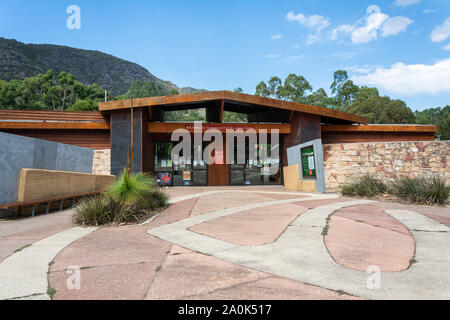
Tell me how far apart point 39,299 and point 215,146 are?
17944 mm

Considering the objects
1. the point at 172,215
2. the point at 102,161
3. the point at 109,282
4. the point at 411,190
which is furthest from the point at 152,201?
the point at 102,161

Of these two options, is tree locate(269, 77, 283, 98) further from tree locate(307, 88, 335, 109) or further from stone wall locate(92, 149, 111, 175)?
stone wall locate(92, 149, 111, 175)

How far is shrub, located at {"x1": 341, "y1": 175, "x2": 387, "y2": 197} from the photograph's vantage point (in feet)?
37.0

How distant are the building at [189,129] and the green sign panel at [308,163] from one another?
1123 mm

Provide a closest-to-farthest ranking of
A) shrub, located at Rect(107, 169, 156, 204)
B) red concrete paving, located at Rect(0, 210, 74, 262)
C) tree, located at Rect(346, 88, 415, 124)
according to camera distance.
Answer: red concrete paving, located at Rect(0, 210, 74, 262) < shrub, located at Rect(107, 169, 156, 204) < tree, located at Rect(346, 88, 415, 124)

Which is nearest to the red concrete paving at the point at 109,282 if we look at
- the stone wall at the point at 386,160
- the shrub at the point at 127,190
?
the shrub at the point at 127,190

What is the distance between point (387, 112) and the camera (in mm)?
48344

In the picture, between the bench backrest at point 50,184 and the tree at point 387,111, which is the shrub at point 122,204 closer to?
the bench backrest at point 50,184

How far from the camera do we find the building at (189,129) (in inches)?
696

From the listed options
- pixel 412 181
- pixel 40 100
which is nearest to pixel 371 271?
pixel 412 181

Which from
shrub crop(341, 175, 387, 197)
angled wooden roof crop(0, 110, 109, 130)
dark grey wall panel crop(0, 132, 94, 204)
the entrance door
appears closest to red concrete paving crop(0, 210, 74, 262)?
dark grey wall panel crop(0, 132, 94, 204)

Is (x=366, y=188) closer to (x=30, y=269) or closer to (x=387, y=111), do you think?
(x=30, y=269)

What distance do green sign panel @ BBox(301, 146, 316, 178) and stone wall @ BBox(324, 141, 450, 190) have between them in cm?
109
